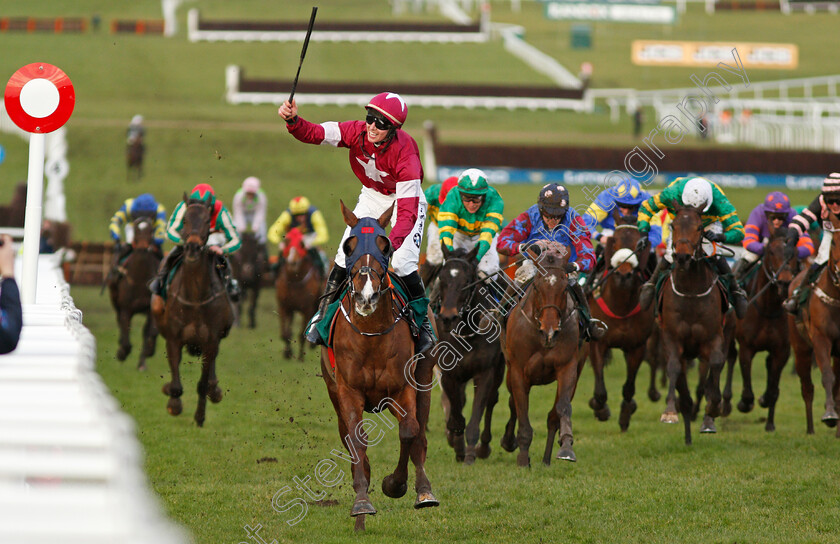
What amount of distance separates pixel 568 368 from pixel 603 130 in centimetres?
2625

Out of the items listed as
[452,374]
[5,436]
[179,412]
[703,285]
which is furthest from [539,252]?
[5,436]

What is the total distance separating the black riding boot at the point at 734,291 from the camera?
9422 mm

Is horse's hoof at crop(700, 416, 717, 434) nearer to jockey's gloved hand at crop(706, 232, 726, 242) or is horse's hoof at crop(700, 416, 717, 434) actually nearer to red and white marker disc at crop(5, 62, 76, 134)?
jockey's gloved hand at crop(706, 232, 726, 242)

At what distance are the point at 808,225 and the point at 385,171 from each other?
560 centimetres

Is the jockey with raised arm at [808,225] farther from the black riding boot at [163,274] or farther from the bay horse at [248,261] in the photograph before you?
the bay horse at [248,261]

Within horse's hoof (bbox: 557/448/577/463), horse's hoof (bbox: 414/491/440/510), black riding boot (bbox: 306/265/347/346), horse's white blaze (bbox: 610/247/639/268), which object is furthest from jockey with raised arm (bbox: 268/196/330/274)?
horse's hoof (bbox: 414/491/440/510)

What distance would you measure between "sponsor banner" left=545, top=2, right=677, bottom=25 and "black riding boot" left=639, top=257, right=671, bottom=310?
3879 centimetres

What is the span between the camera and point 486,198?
351 inches

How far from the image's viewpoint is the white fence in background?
2490 millimetres

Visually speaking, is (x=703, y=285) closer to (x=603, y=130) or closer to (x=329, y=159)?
(x=329, y=159)

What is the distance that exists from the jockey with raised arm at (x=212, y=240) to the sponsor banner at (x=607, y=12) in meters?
39.0

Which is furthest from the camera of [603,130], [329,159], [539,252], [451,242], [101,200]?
[603,130]

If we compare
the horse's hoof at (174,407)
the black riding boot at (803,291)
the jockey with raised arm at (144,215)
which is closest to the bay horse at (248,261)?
the jockey with raised arm at (144,215)

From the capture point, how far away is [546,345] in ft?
25.2
